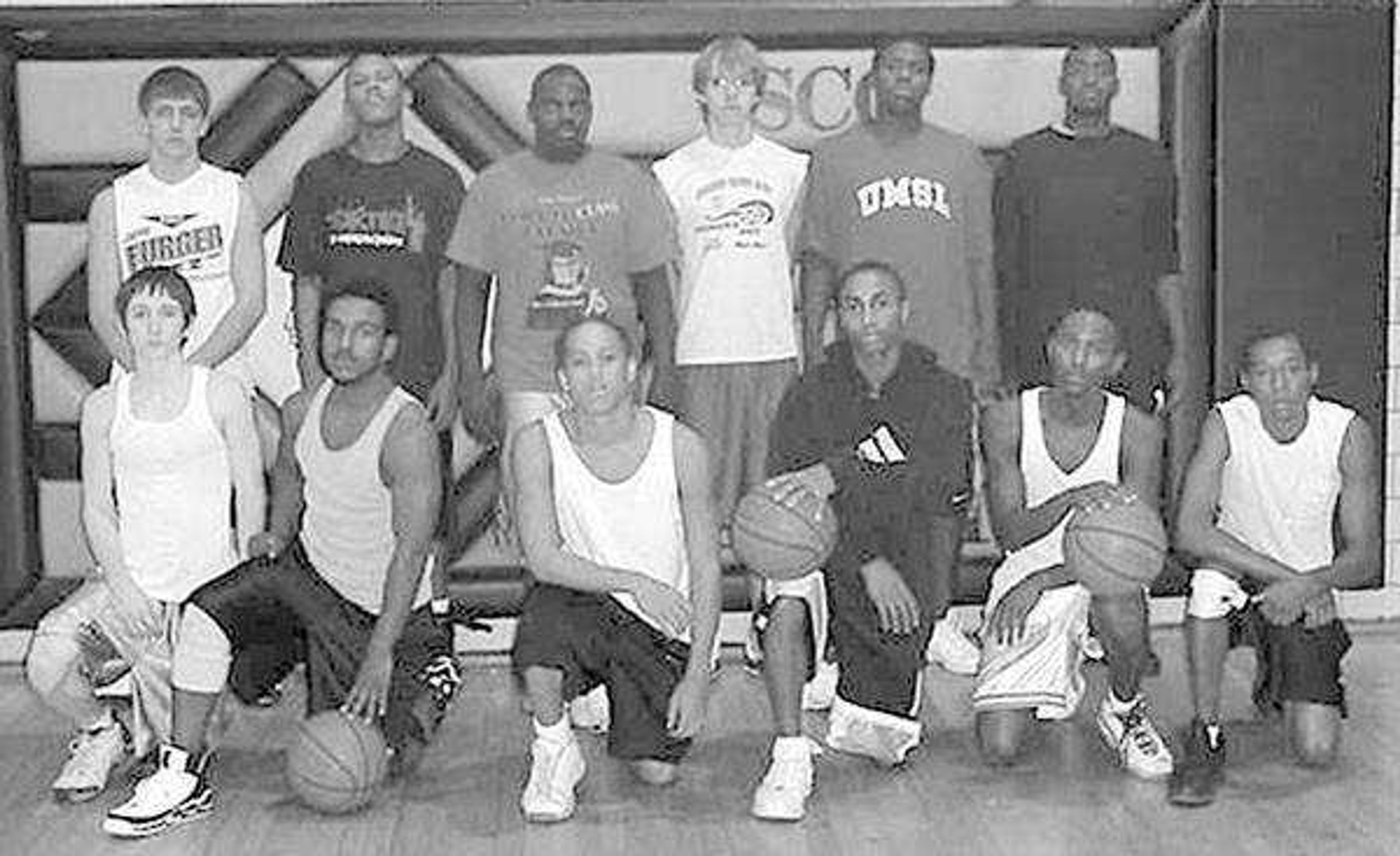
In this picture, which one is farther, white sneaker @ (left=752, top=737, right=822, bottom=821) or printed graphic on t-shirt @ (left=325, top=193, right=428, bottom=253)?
printed graphic on t-shirt @ (left=325, top=193, right=428, bottom=253)

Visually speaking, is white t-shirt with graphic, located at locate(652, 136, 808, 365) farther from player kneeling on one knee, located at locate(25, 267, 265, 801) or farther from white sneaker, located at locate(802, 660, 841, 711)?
player kneeling on one knee, located at locate(25, 267, 265, 801)

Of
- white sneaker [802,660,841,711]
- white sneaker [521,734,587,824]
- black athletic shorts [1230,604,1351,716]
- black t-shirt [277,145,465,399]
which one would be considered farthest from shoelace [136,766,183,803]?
black athletic shorts [1230,604,1351,716]

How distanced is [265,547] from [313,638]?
0.26 metres

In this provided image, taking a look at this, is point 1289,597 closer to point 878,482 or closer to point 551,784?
point 878,482

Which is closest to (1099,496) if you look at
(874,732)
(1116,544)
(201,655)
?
(1116,544)

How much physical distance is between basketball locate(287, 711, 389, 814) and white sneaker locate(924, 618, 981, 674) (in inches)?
79.0

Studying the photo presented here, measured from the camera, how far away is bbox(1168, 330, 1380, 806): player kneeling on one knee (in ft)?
20.0

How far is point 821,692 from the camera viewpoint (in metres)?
6.83

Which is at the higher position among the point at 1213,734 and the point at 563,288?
the point at 563,288

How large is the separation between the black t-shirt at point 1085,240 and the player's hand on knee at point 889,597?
3.96 ft

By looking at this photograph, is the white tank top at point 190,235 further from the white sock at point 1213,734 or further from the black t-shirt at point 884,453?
the white sock at point 1213,734

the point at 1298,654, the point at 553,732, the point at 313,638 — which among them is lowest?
the point at 553,732

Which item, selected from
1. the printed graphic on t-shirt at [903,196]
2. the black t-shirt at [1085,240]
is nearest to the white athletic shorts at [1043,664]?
the black t-shirt at [1085,240]

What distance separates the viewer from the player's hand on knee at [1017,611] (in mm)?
6164
